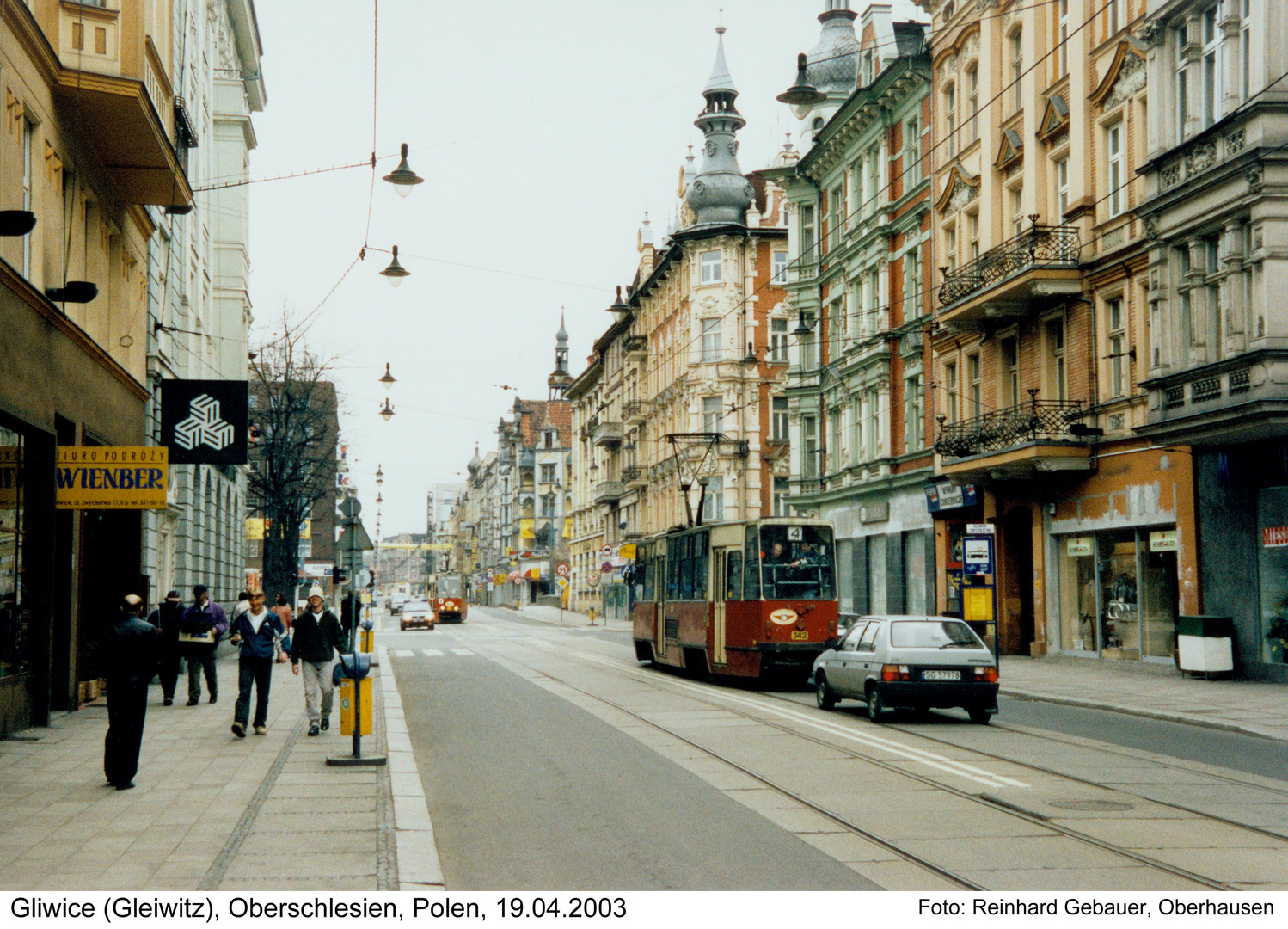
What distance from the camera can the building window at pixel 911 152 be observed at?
39125mm

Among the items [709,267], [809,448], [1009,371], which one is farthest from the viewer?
[709,267]

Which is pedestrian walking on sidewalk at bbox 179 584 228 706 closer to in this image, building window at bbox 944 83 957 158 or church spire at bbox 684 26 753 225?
building window at bbox 944 83 957 158

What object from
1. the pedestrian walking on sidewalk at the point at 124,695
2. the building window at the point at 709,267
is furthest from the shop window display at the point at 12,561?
the building window at the point at 709,267

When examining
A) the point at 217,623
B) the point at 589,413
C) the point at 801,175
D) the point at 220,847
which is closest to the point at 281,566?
the point at 801,175

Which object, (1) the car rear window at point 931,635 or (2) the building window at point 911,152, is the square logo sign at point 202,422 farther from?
(2) the building window at point 911,152

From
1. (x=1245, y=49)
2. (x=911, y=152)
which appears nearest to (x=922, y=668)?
(x=1245, y=49)

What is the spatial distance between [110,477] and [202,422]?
556 centimetres

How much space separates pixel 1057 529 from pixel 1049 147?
27.6 feet

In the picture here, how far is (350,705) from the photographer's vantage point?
14.2 m

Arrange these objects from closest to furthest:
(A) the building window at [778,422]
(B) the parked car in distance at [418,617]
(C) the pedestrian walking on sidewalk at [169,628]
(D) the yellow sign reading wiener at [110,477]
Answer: (D) the yellow sign reading wiener at [110,477] < (C) the pedestrian walking on sidewalk at [169,628] < (A) the building window at [778,422] < (B) the parked car in distance at [418,617]

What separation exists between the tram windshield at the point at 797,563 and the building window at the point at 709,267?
1645 inches

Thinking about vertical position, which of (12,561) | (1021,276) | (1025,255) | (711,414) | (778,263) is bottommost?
(12,561)

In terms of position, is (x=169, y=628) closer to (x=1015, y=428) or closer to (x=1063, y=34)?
(x=1015, y=428)
